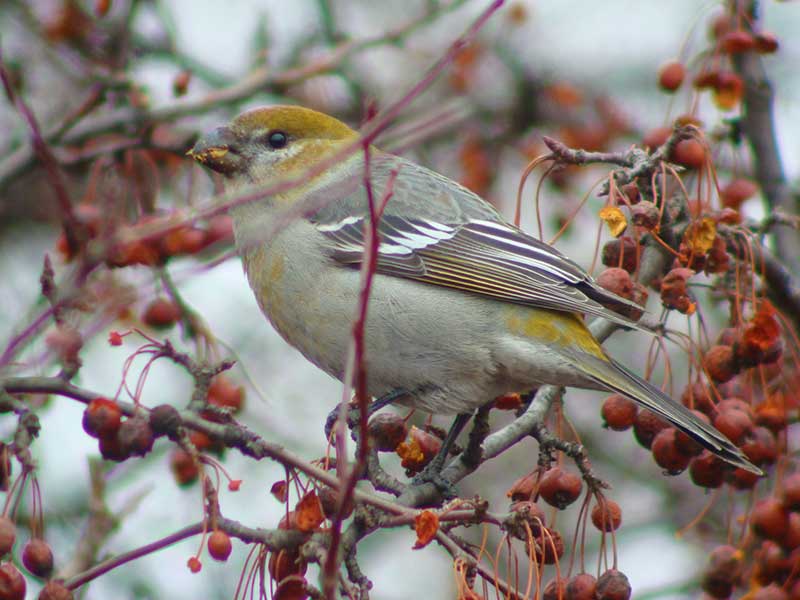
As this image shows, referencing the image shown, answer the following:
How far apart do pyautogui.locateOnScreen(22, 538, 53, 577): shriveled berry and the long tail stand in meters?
1.94

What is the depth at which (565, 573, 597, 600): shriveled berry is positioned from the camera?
290 cm

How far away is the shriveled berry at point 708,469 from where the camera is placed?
135 inches

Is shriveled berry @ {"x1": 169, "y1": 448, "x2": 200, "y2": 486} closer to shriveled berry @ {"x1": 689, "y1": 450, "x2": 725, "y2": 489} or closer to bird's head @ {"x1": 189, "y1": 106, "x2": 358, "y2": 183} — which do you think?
bird's head @ {"x1": 189, "y1": 106, "x2": 358, "y2": 183}

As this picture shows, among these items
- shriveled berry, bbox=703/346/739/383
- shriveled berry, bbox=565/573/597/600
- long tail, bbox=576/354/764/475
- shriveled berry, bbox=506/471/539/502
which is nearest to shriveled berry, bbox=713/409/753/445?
long tail, bbox=576/354/764/475

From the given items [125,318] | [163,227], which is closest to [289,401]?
[125,318]

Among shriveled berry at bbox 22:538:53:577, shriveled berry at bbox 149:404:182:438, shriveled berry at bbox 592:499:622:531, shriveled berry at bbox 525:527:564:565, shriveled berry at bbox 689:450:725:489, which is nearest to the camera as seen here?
shriveled berry at bbox 149:404:182:438

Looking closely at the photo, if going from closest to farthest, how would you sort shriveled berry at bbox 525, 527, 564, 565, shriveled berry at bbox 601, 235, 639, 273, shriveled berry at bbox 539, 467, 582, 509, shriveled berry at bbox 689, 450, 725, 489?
shriveled berry at bbox 525, 527, 564, 565, shriveled berry at bbox 539, 467, 582, 509, shriveled berry at bbox 689, 450, 725, 489, shriveled berry at bbox 601, 235, 639, 273

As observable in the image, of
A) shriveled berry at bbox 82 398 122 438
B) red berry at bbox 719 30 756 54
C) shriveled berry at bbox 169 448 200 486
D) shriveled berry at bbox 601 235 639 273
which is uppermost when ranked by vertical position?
red berry at bbox 719 30 756 54

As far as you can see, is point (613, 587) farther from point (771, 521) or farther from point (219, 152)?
point (219, 152)

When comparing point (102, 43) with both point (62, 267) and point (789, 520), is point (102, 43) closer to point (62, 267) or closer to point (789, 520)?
point (62, 267)

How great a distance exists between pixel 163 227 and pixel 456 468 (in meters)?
1.96

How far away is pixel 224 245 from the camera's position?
4750 millimetres

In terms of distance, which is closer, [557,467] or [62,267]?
Result: [557,467]

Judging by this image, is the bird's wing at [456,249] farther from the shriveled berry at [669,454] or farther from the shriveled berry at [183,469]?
the shriveled berry at [183,469]
